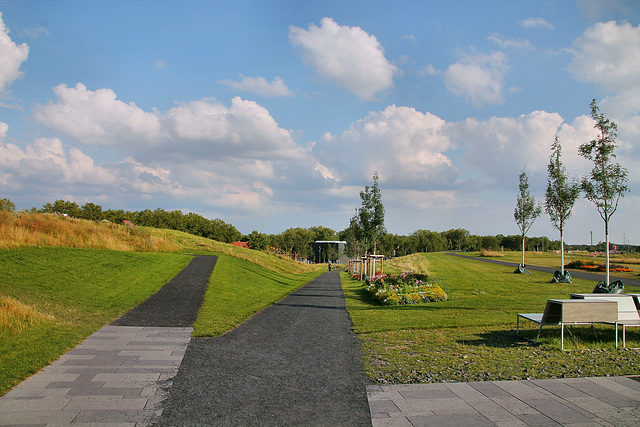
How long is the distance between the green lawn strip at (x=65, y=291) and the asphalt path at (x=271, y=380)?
86.6 inches

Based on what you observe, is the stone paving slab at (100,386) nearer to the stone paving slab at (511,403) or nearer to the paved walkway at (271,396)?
the paved walkway at (271,396)

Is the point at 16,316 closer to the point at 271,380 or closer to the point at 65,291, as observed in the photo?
the point at 65,291

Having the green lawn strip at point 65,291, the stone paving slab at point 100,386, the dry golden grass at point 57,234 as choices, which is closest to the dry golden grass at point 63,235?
the dry golden grass at point 57,234

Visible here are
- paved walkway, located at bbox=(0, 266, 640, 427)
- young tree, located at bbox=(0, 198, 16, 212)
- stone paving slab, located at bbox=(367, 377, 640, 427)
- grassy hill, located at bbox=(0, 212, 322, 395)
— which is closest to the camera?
stone paving slab, located at bbox=(367, 377, 640, 427)

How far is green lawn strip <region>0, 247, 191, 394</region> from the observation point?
650 centimetres

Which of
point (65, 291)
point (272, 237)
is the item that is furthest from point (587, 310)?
point (272, 237)

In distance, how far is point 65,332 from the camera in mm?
8031

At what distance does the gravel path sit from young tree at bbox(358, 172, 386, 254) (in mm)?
12619

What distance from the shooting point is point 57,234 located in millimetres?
19516

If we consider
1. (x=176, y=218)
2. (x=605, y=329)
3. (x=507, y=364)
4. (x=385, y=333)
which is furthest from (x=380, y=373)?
(x=176, y=218)

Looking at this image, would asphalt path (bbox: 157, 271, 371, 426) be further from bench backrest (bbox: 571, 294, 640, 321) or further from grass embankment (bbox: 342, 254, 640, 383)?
bench backrest (bbox: 571, 294, 640, 321)

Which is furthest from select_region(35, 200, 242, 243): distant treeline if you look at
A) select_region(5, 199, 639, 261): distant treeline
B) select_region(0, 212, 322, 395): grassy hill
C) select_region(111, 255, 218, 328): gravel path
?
select_region(111, 255, 218, 328): gravel path

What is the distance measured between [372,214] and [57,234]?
61.2 ft

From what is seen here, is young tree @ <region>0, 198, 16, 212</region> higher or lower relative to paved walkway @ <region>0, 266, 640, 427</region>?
higher
